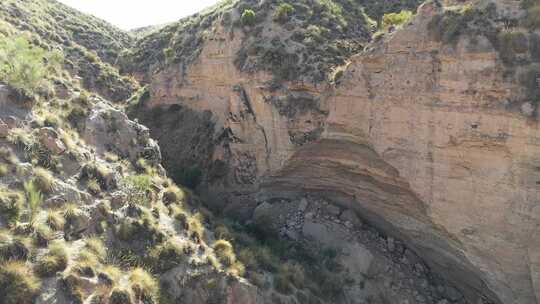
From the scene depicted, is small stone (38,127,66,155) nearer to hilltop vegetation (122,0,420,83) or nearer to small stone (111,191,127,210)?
small stone (111,191,127,210)

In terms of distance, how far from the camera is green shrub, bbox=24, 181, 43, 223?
1396 centimetres

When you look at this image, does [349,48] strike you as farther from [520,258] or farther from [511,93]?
[520,258]

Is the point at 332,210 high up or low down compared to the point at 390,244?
up

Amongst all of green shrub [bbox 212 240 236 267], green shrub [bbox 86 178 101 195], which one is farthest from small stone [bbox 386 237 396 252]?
green shrub [bbox 86 178 101 195]

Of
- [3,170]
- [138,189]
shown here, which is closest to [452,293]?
[138,189]

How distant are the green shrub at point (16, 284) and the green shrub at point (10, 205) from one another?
1.63 metres

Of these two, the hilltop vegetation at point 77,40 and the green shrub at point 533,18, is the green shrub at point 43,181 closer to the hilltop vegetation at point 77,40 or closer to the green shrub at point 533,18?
the hilltop vegetation at point 77,40

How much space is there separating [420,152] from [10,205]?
14.2 m

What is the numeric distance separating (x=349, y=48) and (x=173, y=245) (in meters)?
14.2

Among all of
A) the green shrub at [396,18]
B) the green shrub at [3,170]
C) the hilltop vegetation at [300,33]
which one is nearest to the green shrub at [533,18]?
the green shrub at [396,18]

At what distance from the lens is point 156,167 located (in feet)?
68.9

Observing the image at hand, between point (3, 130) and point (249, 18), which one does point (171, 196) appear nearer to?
point (3, 130)

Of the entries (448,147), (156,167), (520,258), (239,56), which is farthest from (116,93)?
(520,258)

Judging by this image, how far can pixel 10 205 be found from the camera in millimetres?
13688
